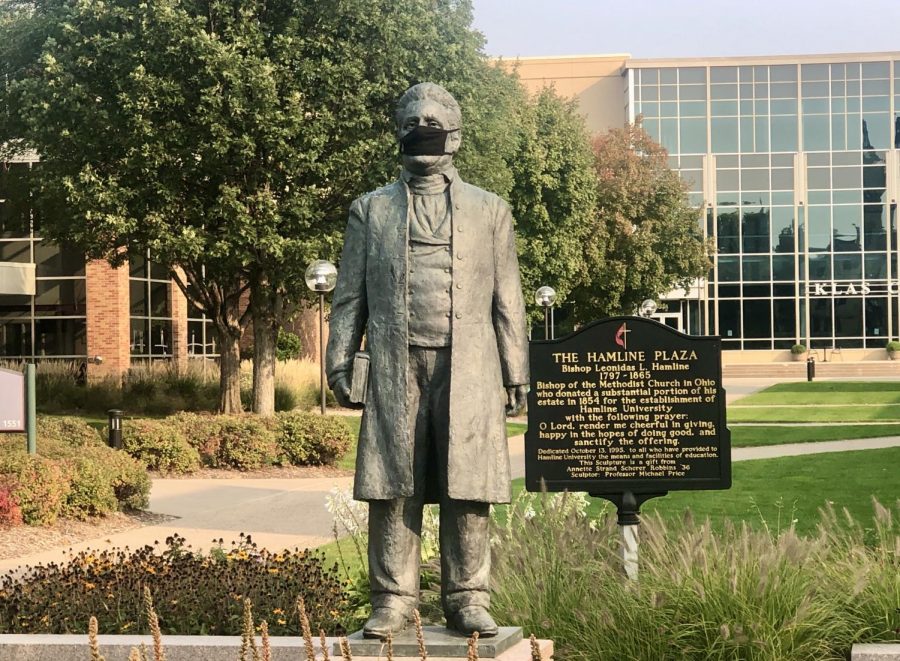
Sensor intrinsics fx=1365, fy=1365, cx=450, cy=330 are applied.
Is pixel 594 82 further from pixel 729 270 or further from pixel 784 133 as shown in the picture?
pixel 729 270

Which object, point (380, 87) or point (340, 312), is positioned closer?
point (340, 312)

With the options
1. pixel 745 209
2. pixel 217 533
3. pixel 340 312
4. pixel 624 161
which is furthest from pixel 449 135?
pixel 745 209

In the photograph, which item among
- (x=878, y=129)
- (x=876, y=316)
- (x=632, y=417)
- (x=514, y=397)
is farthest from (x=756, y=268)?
(x=514, y=397)

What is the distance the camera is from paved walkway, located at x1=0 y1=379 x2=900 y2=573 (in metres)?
13.3

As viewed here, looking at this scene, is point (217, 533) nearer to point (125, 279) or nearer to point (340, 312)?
point (340, 312)

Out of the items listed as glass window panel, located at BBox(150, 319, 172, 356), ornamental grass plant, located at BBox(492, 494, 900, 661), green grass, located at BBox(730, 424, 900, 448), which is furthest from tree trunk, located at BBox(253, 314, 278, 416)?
ornamental grass plant, located at BBox(492, 494, 900, 661)

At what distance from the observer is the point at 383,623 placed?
611 cm

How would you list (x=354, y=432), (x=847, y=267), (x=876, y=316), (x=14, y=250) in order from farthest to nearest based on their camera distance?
(x=847, y=267)
(x=876, y=316)
(x=14, y=250)
(x=354, y=432)

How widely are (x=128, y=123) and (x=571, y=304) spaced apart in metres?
33.1

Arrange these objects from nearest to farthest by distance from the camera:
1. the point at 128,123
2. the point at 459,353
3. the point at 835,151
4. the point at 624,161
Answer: the point at 459,353 → the point at 128,123 → the point at 624,161 → the point at 835,151

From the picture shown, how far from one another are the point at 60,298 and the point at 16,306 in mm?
1304

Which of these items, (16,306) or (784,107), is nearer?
(16,306)

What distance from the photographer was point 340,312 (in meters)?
6.39

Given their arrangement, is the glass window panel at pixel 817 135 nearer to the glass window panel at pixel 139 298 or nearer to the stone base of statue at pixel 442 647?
the glass window panel at pixel 139 298
